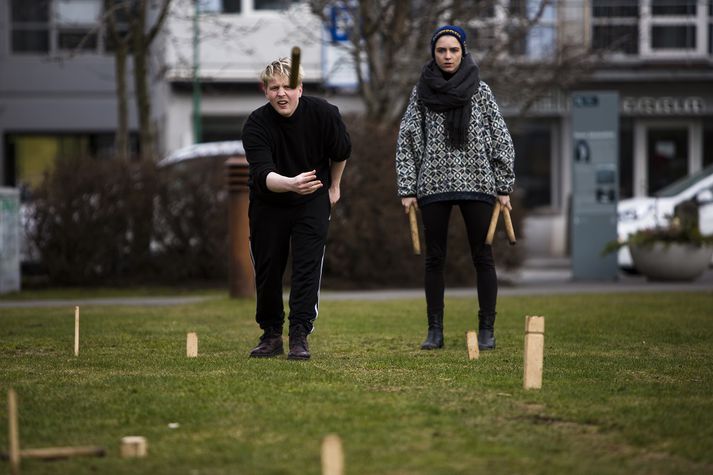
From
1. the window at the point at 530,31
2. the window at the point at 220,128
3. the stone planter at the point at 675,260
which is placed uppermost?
the window at the point at 530,31

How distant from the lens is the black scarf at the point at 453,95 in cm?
814

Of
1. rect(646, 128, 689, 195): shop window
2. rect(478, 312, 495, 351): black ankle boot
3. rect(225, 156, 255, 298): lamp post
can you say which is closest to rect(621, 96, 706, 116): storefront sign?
rect(646, 128, 689, 195): shop window

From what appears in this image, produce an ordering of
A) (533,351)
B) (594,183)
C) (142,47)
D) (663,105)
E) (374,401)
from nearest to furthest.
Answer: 1. (374,401)
2. (533,351)
3. (594,183)
4. (142,47)
5. (663,105)

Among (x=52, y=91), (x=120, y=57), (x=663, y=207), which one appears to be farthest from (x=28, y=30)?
(x=663, y=207)

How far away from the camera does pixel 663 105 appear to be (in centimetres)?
2988

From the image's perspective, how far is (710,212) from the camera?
20.6 m

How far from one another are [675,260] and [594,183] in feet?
5.57

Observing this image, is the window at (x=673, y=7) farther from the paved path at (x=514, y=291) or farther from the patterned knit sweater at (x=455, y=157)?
the patterned knit sweater at (x=455, y=157)

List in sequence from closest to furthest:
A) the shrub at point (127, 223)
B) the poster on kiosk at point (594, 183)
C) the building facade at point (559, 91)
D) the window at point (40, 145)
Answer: the shrub at point (127, 223)
the poster on kiosk at point (594, 183)
the building facade at point (559, 91)
the window at point (40, 145)

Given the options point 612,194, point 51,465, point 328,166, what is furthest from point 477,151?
point 612,194

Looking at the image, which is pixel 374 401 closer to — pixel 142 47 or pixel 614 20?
pixel 142 47

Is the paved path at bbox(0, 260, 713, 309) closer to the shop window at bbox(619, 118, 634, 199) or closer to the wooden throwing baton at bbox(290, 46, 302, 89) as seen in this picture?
the wooden throwing baton at bbox(290, 46, 302, 89)

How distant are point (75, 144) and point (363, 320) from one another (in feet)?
78.1

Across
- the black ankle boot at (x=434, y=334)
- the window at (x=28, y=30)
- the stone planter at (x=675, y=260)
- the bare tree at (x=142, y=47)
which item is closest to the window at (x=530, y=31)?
the stone planter at (x=675, y=260)
